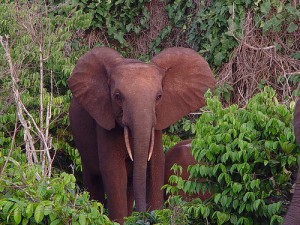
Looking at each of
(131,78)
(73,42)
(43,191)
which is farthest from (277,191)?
(73,42)

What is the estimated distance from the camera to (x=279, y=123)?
851 centimetres

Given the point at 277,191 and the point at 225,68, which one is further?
the point at 225,68

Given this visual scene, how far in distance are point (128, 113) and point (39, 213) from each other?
3361mm

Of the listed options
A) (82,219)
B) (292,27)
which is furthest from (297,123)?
(292,27)

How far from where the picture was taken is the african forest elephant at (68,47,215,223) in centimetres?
1077

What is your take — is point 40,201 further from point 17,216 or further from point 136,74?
point 136,74

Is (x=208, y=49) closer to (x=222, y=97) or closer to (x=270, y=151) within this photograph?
(x=222, y=97)

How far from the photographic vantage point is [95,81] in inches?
464

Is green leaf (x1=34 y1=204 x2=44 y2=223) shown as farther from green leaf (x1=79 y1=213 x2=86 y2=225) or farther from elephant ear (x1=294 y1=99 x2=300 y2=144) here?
elephant ear (x1=294 y1=99 x2=300 y2=144)

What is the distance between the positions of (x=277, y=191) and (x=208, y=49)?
19.7 ft

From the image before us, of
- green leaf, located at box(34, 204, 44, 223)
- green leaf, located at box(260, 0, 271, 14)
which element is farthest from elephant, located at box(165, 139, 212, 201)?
green leaf, located at box(34, 204, 44, 223)

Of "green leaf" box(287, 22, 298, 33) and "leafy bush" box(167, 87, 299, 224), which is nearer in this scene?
"leafy bush" box(167, 87, 299, 224)

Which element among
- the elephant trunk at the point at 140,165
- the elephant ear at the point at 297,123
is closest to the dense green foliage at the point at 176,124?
the elephant trunk at the point at 140,165

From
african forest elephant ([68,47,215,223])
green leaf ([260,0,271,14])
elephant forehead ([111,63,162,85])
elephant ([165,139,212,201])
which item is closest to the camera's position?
african forest elephant ([68,47,215,223])
